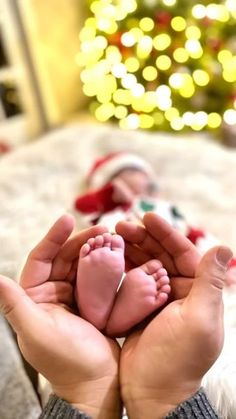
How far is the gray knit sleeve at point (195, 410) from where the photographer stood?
2.26ft

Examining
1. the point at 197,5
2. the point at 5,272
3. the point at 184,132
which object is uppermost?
the point at 197,5

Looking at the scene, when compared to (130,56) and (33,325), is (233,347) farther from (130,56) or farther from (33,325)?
(130,56)

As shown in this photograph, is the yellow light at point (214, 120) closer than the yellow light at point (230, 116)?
No

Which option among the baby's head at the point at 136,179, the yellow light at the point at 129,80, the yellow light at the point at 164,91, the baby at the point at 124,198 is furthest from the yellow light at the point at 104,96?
the baby's head at the point at 136,179

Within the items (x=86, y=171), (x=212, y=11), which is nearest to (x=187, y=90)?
(x=212, y=11)

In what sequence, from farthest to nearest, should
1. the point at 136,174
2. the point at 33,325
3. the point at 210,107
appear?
1. the point at 210,107
2. the point at 136,174
3. the point at 33,325

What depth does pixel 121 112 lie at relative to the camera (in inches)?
113

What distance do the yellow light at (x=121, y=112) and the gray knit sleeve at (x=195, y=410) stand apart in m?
2.28

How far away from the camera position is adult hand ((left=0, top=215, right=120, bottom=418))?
70 cm

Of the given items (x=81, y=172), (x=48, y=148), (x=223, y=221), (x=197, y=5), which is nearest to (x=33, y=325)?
(x=223, y=221)

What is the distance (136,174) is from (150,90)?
1.23 m

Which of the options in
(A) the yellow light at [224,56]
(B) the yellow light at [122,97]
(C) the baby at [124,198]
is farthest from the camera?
(B) the yellow light at [122,97]

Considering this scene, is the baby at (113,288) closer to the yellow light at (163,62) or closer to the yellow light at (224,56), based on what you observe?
the yellow light at (224,56)

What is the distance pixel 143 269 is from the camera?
81 cm
